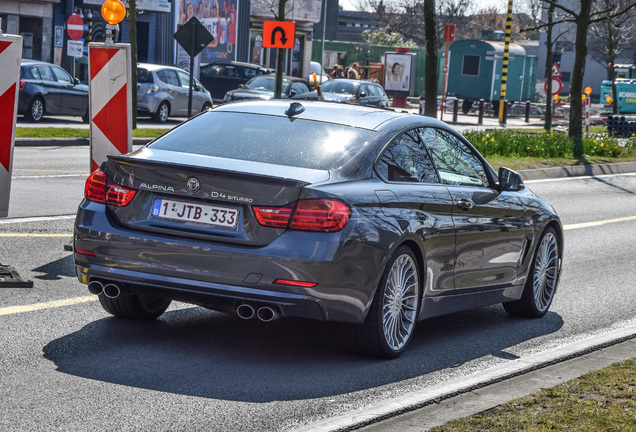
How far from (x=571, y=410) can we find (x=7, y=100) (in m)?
4.77

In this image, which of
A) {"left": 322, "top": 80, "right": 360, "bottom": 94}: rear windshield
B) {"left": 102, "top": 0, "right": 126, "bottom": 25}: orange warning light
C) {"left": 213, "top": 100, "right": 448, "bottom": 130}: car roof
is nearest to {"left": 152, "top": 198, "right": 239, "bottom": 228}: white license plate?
{"left": 213, "top": 100, "right": 448, "bottom": 130}: car roof

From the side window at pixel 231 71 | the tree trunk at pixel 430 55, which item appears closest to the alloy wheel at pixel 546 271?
the tree trunk at pixel 430 55

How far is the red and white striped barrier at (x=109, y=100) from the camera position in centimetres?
907

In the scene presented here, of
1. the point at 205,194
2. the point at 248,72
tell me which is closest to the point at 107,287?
the point at 205,194

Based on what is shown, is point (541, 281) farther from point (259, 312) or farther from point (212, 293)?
point (212, 293)

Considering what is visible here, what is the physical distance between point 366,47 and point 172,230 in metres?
72.4

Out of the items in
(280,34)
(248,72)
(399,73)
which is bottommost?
(399,73)

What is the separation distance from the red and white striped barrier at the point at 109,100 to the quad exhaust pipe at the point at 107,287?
10.3 feet

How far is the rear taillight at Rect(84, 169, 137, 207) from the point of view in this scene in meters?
5.97

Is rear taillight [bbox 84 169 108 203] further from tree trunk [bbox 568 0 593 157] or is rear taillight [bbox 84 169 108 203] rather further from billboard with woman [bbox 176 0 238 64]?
billboard with woman [bbox 176 0 238 64]

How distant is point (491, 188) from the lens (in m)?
7.45

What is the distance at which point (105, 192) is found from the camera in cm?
607

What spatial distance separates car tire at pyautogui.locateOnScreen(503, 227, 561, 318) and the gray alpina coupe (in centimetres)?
107

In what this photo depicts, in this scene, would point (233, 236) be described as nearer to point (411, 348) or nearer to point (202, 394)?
point (202, 394)
